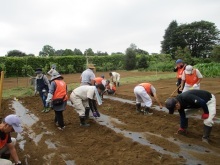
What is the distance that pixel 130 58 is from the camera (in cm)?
3403

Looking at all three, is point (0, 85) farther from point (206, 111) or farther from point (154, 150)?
point (206, 111)

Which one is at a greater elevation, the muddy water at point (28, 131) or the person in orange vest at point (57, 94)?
the person in orange vest at point (57, 94)

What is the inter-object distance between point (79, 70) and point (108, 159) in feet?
94.8

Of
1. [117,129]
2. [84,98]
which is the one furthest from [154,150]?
[84,98]

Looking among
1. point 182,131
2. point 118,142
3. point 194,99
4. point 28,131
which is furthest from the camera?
point 28,131

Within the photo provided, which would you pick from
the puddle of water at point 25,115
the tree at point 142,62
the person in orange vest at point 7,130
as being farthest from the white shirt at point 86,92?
the tree at point 142,62

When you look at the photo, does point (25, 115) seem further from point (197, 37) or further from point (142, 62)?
point (197, 37)

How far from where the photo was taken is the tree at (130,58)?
33.8 meters

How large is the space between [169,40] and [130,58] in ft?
60.4

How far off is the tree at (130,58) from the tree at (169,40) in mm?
15795

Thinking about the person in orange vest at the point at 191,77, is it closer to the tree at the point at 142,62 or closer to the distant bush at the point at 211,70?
the distant bush at the point at 211,70

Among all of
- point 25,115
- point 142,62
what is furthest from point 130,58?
point 25,115

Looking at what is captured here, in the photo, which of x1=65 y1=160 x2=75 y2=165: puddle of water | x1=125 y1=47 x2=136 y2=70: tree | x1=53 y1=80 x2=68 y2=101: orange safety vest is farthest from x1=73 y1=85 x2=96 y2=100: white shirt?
x1=125 y1=47 x2=136 y2=70: tree

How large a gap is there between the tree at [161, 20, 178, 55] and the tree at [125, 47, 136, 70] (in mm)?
15795
